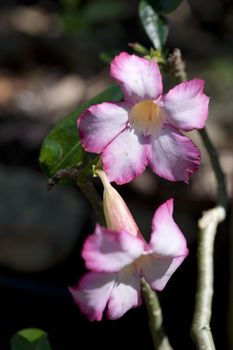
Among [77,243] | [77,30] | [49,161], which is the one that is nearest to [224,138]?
[77,243]

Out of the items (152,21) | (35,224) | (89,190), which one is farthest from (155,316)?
(35,224)

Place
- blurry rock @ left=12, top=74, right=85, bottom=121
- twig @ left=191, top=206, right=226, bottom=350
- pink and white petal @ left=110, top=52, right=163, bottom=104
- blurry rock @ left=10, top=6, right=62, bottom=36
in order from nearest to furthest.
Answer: pink and white petal @ left=110, top=52, right=163, bottom=104, twig @ left=191, top=206, right=226, bottom=350, blurry rock @ left=12, top=74, right=85, bottom=121, blurry rock @ left=10, top=6, right=62, bottom=36

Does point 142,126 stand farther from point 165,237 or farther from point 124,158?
point 165,237

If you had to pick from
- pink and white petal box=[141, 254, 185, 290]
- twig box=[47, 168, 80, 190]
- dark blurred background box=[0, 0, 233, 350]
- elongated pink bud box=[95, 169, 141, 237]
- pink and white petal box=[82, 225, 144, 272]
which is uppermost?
twig box=[47, 168, 80, 190]

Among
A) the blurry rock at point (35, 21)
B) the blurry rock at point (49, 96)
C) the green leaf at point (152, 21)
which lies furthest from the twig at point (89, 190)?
the blurry rock at point (35, 21)

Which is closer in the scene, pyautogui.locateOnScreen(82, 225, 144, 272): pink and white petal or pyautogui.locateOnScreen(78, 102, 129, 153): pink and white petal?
pyautogui.locateOnScreen(82, 225, 144, 272): pink and white petal

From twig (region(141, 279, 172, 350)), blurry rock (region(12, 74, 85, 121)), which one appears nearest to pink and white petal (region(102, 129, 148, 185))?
twig (region(141, 279, 172, 350))

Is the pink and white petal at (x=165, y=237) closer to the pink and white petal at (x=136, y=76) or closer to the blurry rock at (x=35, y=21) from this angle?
the pink and white petal at (x=136, y=76)

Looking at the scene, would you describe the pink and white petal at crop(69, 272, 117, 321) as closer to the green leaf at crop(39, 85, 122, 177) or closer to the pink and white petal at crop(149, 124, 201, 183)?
the pink and white petal at crop(149, 124, 201, 183)

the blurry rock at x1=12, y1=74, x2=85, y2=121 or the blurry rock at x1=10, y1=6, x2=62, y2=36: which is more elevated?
the blurry rock at x1=10, y1=6, x2=62, y2=36
